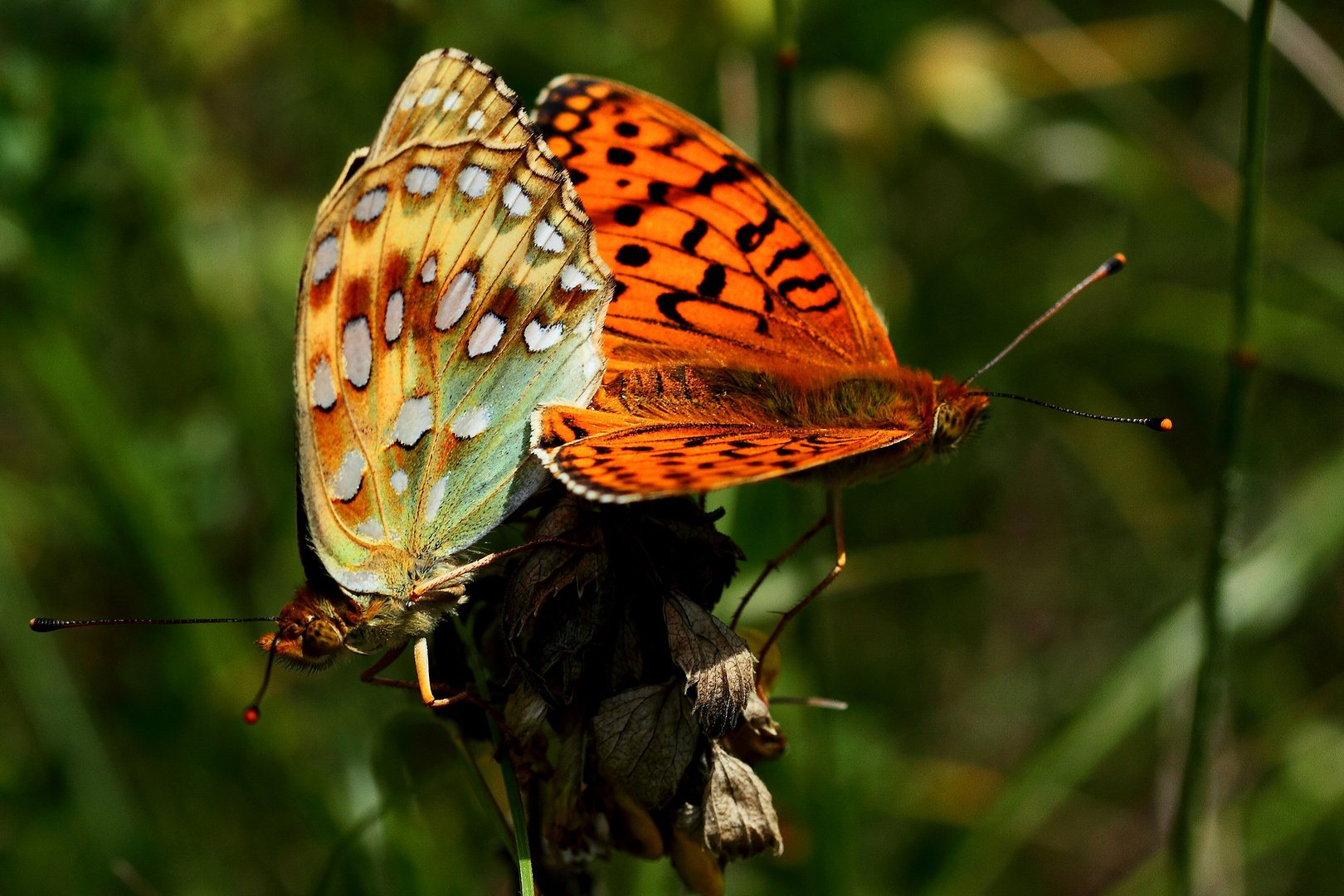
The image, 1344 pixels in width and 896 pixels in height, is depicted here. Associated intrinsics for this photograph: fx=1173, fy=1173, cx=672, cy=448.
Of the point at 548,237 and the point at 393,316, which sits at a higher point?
the point at 548,237

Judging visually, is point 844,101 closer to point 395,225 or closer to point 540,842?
point 395,225

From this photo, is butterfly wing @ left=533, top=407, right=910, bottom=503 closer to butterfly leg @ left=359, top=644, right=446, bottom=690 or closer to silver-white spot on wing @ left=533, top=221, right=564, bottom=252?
silver-white spot on wing @ left=533, top=221, right=564, bottom=252

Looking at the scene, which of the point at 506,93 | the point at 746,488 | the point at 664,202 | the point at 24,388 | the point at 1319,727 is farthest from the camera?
the point at 24,388

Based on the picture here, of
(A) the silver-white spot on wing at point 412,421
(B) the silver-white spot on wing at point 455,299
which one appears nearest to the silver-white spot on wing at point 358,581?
(A) the silver-white spot on wing at point 412,421

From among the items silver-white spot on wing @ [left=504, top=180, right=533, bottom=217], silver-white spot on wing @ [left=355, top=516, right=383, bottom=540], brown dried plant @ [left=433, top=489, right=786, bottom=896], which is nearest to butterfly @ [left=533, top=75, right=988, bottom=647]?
silver-white spot on wing @ [left=504, top=180, right=533, bottom=217]

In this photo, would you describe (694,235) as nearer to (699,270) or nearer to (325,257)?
(699,270)

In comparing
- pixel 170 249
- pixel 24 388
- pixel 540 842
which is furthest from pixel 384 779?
pixel 24 388

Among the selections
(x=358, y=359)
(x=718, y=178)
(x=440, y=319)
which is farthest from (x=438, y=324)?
(x=718, y=178)
